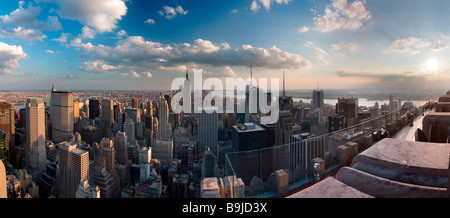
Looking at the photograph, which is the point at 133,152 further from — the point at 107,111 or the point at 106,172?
the point at 107,111

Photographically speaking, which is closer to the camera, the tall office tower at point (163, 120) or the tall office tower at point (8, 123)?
the tall office tower at point (8, 123)

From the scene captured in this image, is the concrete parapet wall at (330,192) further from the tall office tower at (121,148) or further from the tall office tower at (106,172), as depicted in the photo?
the tall office tower at (121,148)

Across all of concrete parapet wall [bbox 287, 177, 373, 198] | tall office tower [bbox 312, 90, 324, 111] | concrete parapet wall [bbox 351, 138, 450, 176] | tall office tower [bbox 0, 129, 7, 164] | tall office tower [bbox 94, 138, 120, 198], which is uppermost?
tall office tower [bbox 312, 90, 324, 111]

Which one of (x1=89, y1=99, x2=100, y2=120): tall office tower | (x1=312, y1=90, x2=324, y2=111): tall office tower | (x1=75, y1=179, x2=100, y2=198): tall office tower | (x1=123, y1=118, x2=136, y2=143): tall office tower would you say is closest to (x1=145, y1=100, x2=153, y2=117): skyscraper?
(x1=123, y1=118, x2=136, y2=143): tall office tower

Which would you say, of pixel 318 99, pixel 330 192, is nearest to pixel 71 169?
pixel 330 192

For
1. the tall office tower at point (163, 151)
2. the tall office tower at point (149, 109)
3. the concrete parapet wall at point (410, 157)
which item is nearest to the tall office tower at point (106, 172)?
the tall office tower at point (163, 151)

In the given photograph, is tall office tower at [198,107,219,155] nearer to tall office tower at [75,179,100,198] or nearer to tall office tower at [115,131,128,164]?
tall office tower at [115,131,128,164]
